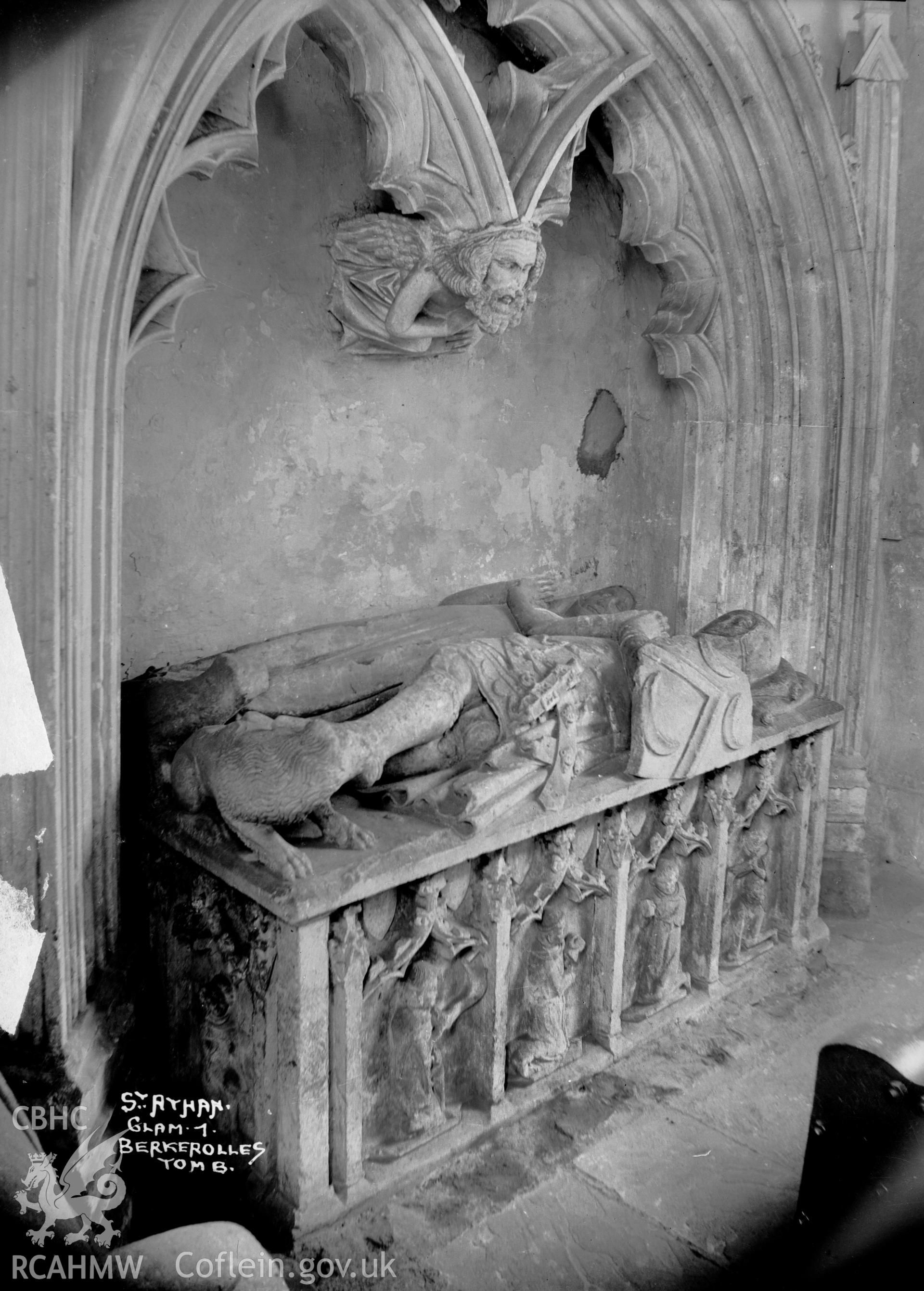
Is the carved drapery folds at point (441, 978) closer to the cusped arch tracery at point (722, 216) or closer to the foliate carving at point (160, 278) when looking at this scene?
the cusped arch tracery at point (722, 216)

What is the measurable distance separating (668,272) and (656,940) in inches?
118

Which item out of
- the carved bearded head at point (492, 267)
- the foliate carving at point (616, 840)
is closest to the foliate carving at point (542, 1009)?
the foliate carving at point (616, 840)

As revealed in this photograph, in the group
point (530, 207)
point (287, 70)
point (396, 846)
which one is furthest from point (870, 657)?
point (287, 70)

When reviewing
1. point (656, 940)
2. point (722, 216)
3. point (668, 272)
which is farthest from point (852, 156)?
point (656, 940)

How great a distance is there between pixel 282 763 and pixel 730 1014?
213cm

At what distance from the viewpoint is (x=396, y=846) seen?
2.84m

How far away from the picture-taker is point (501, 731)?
3.36 metres

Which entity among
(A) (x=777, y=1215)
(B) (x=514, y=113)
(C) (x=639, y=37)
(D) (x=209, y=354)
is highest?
(C) (x=639, y=37)

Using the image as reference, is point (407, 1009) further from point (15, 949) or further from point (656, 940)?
point (656, 940)

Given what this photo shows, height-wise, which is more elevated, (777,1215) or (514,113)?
(514,113)

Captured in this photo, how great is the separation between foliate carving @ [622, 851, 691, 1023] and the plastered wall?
5.12 feet

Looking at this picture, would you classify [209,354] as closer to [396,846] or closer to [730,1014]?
[396,846]

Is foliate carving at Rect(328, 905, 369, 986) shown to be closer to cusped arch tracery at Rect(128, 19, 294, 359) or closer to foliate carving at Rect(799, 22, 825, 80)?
cusped arch tracery at Rect(128, 19, 294, 359)

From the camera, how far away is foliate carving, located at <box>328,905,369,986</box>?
2.73 m
